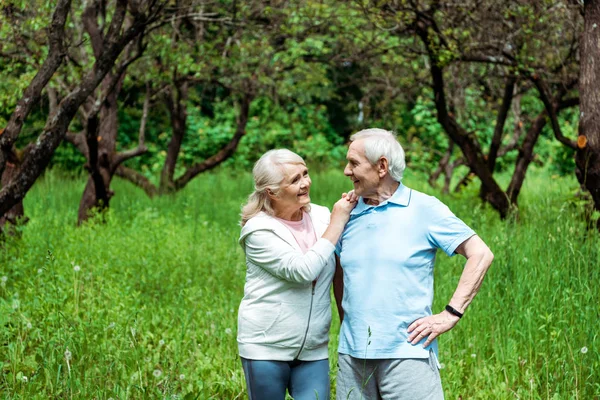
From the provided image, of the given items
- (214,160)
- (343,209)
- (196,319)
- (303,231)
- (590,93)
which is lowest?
(196,319)

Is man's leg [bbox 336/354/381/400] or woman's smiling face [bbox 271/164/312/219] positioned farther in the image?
woman's smiling face [bbox 271/164/312/219]

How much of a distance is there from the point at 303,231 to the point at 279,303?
34cm

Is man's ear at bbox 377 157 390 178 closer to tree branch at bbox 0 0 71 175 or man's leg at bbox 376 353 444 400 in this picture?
man's leg at bbox 376 353 444 400

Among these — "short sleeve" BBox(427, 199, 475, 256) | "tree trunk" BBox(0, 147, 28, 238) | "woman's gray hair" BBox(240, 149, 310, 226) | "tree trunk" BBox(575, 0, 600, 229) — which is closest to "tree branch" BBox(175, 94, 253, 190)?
"tree trunk" BBox(0, 147, 28, 238)

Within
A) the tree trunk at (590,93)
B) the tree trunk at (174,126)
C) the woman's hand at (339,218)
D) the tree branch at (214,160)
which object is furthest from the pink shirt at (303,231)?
the tree branch at (214,160)

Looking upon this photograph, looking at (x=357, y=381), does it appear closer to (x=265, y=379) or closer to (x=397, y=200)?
(x=265, y=379)

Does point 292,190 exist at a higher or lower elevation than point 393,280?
higher

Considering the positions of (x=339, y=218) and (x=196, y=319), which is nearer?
(x=339, y=218)

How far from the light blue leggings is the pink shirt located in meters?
0.49

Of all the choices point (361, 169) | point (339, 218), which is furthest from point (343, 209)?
point (361, 169)

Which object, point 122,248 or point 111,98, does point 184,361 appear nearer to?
point 122,248

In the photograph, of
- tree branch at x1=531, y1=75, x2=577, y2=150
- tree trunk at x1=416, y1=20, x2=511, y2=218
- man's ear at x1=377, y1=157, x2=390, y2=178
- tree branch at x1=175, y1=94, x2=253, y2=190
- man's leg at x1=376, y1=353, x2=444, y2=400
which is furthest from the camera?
tree branch at x1=175, y1=94, x2=253, y2=190

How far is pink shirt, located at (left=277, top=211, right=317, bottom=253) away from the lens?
3.29 meters

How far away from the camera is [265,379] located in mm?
3191
